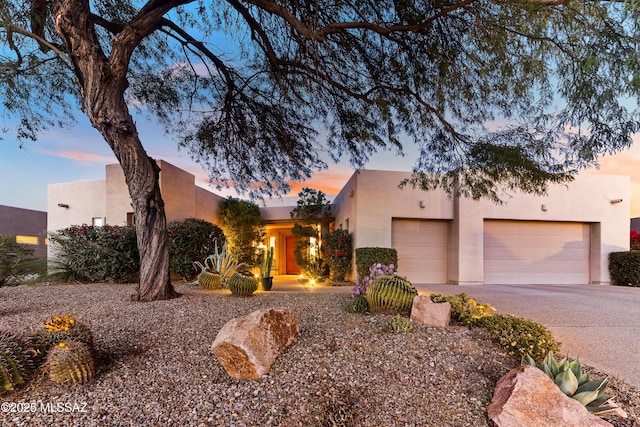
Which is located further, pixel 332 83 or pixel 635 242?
pixel 635 242

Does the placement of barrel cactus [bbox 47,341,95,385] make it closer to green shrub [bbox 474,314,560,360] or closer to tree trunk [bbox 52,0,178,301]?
tree trunk [bbox 52,0,178,301]

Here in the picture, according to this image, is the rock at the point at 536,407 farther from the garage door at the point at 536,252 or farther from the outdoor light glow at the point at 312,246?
the outdoor light glow at the point at 312,246

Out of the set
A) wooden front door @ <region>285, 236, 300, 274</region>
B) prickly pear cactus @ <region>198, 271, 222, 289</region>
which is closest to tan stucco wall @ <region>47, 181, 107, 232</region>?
prickly pear cactus @ <region>198, 271, 222, 289</region>

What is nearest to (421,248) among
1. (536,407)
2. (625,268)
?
(625,268)

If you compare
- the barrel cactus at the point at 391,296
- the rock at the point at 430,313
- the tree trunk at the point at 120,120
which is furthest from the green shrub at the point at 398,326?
the tree trunk at the point at 120,120

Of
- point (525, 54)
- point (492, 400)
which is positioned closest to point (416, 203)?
point (525, 54)

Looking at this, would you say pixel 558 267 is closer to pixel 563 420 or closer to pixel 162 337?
pixel 563 420

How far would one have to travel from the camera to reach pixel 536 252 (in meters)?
9.45

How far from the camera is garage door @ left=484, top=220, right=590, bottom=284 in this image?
9359mm

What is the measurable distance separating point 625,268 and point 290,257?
1159 centimetres

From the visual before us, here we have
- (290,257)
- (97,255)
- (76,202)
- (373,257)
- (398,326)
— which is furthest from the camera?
(290,257)

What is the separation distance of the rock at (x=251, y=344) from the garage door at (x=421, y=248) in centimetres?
704

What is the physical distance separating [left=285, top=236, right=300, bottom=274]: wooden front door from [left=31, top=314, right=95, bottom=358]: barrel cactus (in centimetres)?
1203

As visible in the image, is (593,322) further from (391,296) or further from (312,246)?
(312,246)
